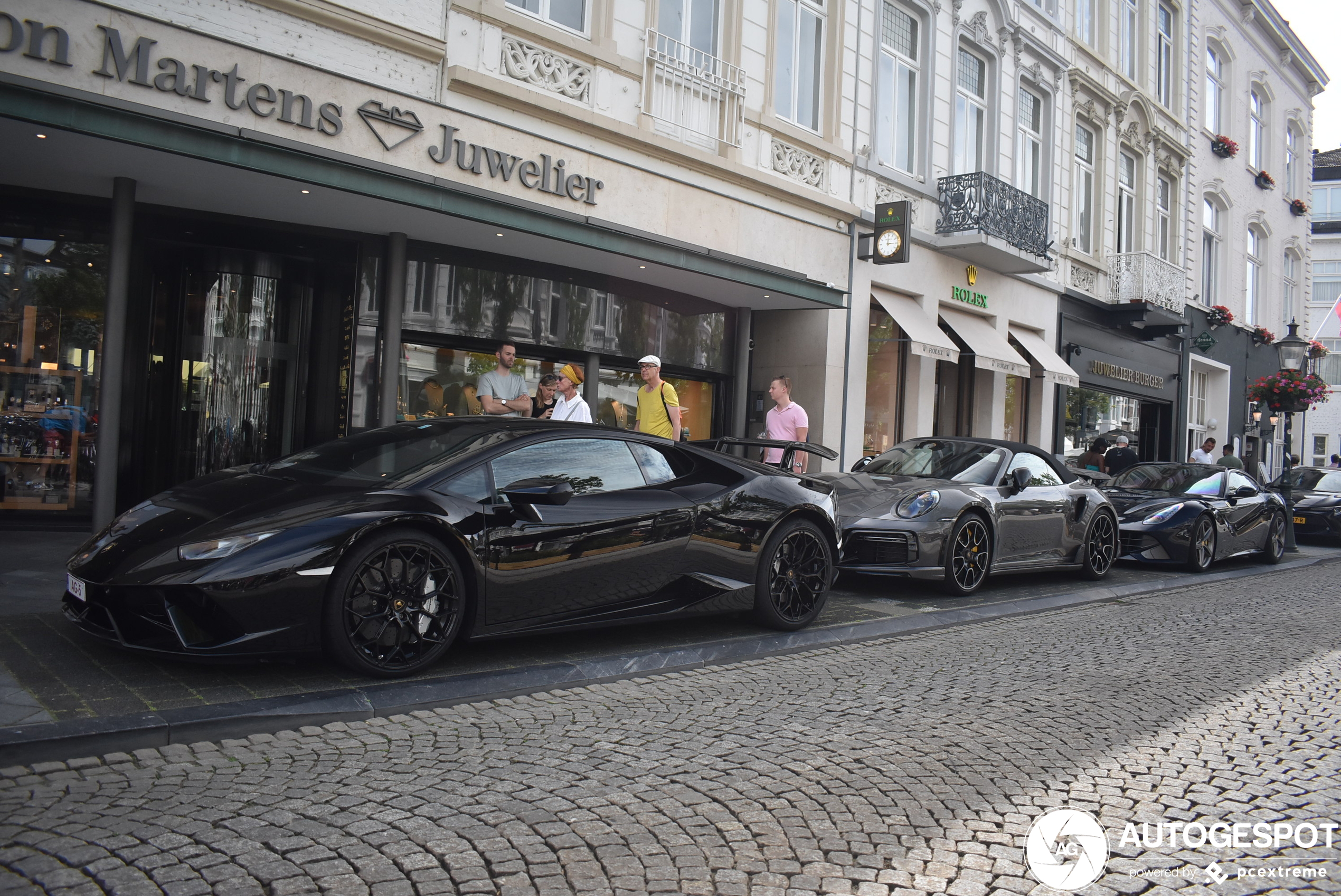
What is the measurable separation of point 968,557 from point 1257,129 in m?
29.0

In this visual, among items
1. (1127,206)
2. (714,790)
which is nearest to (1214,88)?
(1127,206)

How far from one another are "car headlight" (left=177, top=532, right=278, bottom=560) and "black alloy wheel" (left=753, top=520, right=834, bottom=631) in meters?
3.08

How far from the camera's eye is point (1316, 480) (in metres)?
18.0

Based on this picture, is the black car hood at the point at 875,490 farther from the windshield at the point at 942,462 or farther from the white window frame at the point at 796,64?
the white window frame at the point at 796,64

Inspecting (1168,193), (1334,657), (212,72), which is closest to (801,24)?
(212,72)

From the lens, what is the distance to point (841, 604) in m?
7.55

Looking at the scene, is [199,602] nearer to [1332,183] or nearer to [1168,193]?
[1168,193]

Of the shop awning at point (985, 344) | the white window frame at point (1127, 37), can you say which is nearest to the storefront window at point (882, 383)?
the shop awning at point (985, 344)

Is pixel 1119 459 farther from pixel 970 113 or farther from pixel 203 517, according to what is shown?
pixel 203 517

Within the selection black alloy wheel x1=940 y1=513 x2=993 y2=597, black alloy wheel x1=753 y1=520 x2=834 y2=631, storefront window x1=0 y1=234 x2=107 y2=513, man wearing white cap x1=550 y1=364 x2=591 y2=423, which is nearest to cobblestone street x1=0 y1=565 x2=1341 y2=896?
black alloy wheel x1=753 y1=520 x2=834 y2=631

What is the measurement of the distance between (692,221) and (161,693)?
9264 millimetres

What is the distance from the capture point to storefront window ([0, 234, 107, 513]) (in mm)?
8875

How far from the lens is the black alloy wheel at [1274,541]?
42.2 ft

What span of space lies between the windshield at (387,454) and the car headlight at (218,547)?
2.19 feet
